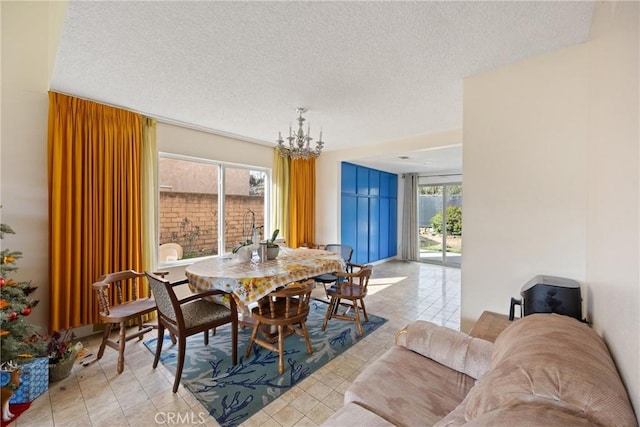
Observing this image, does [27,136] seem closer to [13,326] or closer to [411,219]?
[13,326]

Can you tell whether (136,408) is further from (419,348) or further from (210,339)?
(419,348)

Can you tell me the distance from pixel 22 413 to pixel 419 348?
2668 mm

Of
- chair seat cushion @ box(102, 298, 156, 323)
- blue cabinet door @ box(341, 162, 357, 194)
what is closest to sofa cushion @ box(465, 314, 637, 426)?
chair seat cushion @ box(102, 298, 156, 323)

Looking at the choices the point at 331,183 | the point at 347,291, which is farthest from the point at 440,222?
the point at 347,291

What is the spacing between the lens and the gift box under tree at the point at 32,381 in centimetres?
179

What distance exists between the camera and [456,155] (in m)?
4.60

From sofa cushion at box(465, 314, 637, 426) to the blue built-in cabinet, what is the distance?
4.14 metres

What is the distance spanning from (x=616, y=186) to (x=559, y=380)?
3.13 feet

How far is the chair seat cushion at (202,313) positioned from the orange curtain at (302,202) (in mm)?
2525

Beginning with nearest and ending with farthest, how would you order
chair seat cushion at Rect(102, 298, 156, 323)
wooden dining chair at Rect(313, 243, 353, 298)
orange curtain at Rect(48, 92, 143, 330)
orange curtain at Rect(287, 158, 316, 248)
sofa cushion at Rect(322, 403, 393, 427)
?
sofa cushion at Rect(322, 403, 393, 427) < chair seat cushion at Rect(102, 298, 156, 323) < orange curtain at Rect(48, 92, 143, 330) < wooden dining chair at Rect(313, 243, 353, 298) < orange curtain at Rect(287, 158, 316, 248)

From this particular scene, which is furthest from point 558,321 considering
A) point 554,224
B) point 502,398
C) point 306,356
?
point 306,356

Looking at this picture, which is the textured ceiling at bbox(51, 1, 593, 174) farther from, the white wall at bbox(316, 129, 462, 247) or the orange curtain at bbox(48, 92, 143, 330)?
the white wall at bbox(316, 129, 462, 247)

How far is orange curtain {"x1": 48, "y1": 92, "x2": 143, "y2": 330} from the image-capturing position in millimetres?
2492

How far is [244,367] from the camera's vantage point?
2.21 meters
